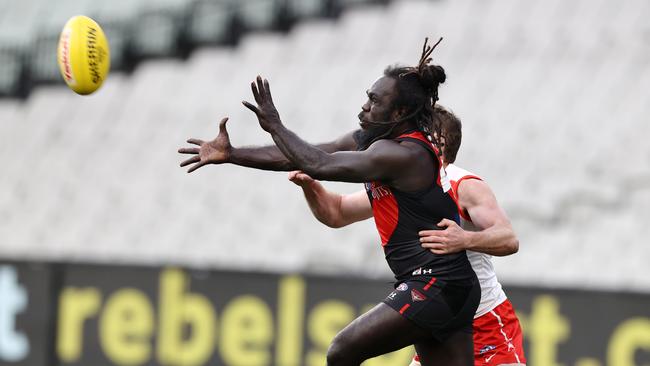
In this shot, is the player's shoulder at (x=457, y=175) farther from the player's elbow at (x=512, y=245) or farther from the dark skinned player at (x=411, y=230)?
the player's elbow at (x=512, y=245)

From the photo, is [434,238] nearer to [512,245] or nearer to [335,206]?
[512,245]

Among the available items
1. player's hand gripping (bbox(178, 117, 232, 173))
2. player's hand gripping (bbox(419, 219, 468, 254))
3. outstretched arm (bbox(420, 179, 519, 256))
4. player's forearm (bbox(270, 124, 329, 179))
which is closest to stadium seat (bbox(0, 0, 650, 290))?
outstretched arm (bbox(420, 179, 519, 256))

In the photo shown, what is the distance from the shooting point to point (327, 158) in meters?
5.07

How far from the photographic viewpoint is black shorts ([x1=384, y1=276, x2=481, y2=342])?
5250 mm

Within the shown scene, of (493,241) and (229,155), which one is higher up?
(229,155)

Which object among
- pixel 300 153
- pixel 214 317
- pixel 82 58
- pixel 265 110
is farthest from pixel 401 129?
pixel 214 317

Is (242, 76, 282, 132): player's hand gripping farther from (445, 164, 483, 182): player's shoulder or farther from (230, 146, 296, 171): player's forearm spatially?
(445, 164, 483, 182): player's shoulder

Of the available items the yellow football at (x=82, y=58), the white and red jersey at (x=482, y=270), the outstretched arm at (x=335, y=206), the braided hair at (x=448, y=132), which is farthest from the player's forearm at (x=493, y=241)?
the yellow football at (x=82, y=58)

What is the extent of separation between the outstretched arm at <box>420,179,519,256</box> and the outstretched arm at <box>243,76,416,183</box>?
409 millimetres

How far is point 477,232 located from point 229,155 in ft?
4.10

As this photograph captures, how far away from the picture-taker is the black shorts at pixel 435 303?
5.25 metres

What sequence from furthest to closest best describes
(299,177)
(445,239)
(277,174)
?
1. (277,174)
2. (299,177)
3. (445,239)

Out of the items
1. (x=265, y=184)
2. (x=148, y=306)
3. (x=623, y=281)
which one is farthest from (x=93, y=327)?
(x=623, y=281)

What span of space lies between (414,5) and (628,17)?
2365mm
